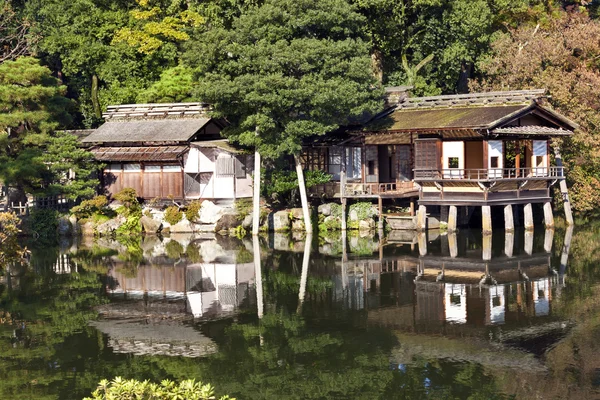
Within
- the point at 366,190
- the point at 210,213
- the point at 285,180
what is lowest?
the point at 210,213

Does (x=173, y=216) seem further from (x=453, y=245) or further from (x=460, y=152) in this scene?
(x=453, y=245)

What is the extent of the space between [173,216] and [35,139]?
8494 millimetres

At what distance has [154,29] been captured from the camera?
6194cm

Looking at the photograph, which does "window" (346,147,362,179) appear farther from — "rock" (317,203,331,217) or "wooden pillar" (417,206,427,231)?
"wooden pillar" (417,206,427,231)

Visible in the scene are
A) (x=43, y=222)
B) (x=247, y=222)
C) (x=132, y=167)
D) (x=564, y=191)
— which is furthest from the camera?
(x=132, y=167)

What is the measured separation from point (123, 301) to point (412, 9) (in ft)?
105

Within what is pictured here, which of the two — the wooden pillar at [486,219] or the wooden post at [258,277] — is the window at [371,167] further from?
the wooden pillar at [486,219]

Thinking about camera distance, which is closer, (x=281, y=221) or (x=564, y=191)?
(x=564, y=191)

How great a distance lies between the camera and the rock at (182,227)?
5094cm

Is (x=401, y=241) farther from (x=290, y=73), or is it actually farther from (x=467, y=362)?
(x=467, y=362)

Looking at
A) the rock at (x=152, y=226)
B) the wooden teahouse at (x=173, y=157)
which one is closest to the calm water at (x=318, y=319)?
the rock at (x=152, y=226)

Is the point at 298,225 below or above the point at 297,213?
below

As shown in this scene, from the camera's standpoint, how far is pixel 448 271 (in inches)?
1425

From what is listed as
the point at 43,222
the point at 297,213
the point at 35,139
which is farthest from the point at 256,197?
the point at 35,139
